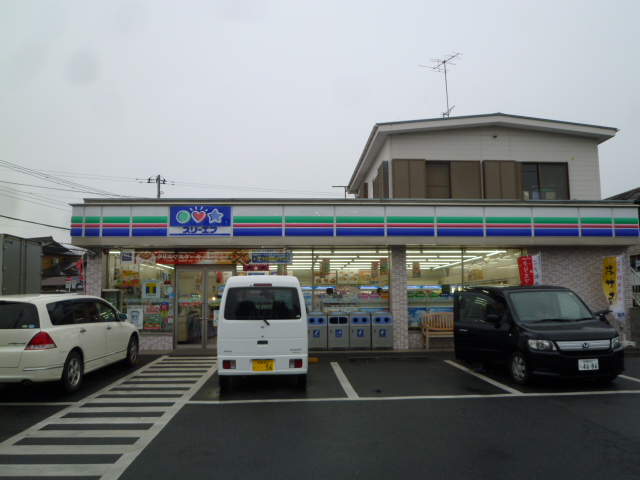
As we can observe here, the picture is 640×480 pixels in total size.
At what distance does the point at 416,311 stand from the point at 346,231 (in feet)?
10.4

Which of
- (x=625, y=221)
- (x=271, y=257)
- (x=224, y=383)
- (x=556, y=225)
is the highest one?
(x=625, y=221)

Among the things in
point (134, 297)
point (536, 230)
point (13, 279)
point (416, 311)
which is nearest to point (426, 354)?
point (416, 311)

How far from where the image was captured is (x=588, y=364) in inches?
327

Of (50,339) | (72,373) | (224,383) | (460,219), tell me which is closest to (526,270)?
(460,219)

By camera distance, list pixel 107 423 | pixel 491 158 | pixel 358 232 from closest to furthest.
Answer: pixel 107 423, pixel 358 232, pixel 491 158

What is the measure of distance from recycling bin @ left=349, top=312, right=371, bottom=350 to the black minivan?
2756mm

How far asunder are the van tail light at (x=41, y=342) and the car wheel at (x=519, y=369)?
815cm

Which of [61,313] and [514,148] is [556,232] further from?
[61,313]

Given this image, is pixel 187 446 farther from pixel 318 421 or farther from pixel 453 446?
pixel 453 446

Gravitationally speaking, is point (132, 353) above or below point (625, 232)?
below

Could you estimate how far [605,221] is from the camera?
46.1 feet

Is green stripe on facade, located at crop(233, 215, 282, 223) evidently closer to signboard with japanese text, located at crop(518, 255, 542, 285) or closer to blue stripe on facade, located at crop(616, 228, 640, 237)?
signboard with japanese text, located at crop(518, 255, 542, 285)

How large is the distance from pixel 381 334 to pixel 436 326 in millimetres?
1680

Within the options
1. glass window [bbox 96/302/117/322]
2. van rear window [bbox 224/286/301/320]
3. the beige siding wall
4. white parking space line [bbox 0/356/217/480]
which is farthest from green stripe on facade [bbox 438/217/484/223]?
glass window [bbox 96/302/117/322]
